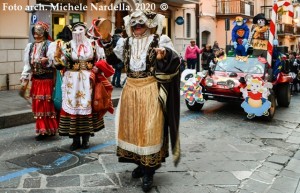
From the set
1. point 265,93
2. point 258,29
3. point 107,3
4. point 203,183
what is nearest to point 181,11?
point 107,3

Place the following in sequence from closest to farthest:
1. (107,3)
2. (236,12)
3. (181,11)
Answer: (107,3) < (181,11) < (236,12)

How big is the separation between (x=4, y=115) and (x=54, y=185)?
3630mm

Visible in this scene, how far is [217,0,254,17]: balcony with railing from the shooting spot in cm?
2870

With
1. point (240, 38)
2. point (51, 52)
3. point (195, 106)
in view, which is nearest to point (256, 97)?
point (195, 106)

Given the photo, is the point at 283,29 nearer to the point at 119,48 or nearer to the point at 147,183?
the point at 119,48

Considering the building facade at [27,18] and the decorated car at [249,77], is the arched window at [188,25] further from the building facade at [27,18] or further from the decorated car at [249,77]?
the decorated car at [249,77]

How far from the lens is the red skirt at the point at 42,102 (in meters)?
6.12

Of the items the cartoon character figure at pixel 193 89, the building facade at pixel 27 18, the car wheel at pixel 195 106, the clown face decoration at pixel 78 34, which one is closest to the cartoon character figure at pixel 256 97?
the cartoon character figure at pixel 193 89

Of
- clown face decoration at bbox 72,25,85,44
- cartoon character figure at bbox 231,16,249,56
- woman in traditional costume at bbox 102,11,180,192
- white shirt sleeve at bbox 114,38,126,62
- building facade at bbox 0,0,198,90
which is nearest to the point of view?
woman in traditional costume at bbox 102,11,180,192

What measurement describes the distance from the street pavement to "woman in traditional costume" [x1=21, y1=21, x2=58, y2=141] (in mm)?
352

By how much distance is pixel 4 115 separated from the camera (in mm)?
7363

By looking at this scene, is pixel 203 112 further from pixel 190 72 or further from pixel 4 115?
pixel 4 115

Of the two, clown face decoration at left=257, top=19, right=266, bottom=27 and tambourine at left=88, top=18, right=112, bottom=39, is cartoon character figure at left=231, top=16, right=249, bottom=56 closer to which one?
clown face decoration at left=257, top=19, right=266, bottom=27

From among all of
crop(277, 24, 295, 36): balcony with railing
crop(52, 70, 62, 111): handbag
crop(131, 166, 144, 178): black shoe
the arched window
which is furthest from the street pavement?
crop(277, 24, 295, 36): balcony with railing
